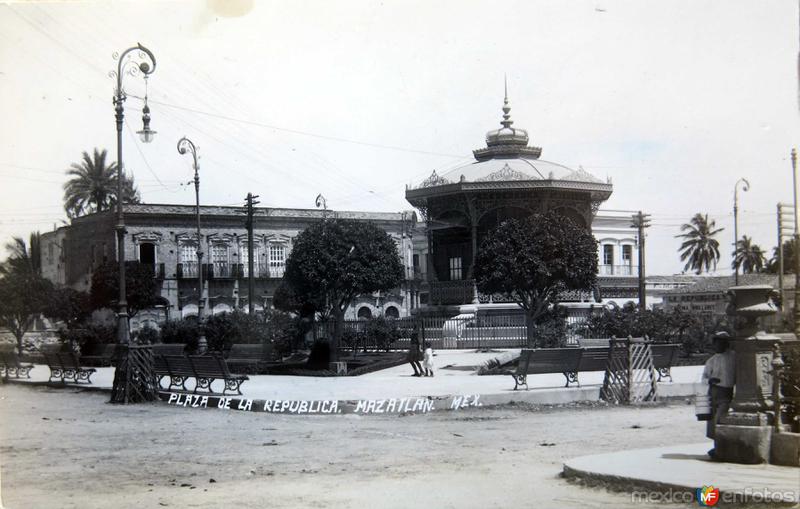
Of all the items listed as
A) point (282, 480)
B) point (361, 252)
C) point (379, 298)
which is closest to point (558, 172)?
point (361, 252)

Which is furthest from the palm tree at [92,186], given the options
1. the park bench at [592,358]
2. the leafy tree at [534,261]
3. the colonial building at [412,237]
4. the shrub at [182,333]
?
the park bench at [592,358]

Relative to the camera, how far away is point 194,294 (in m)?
54.5

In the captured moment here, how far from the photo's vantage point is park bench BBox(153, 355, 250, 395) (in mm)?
15461

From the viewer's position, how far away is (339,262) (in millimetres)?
27578

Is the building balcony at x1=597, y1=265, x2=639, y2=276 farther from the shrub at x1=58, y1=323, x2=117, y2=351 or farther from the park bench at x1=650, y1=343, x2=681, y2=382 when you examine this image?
the park bench at x1=650, y1=343, x2=681, y2=382

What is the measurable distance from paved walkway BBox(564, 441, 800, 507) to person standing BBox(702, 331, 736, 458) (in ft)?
1.26

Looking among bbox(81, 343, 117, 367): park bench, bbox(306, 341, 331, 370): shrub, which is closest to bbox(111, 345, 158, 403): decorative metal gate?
bbox(306, 341, 331, 370): shrub

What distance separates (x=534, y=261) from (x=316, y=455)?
1805 cm

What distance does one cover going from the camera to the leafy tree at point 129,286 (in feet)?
155

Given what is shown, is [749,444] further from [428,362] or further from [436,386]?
[428,362]

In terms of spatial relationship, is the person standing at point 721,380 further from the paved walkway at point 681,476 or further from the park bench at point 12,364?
the park bench at point 12,364

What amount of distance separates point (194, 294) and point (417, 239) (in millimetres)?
15337

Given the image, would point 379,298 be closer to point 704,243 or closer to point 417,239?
point 417,239

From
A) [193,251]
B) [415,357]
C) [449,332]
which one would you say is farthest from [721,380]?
[193,251]
